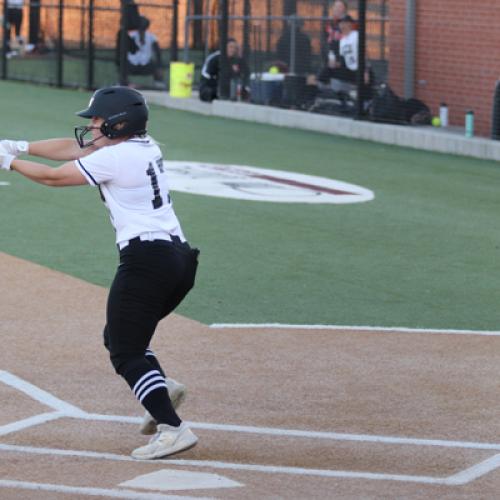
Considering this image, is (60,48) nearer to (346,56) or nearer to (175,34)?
(175,34)

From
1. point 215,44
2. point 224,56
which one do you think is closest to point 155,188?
point 224,56

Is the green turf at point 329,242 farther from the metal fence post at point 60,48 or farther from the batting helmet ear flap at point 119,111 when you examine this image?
the metal fence post at point 60,48

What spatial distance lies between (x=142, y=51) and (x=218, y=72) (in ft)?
10.2

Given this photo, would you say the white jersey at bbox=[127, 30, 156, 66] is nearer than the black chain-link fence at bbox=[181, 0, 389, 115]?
No

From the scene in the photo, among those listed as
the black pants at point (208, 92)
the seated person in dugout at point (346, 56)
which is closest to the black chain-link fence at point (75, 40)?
the black pants at point (208, 92)

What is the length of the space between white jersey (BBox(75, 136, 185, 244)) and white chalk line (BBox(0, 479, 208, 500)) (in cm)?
125

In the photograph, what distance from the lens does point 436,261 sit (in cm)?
1119

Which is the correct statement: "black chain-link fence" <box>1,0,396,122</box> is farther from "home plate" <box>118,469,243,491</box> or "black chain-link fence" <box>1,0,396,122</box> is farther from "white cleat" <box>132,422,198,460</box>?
"home plate" <box>118,469,243,491</box>

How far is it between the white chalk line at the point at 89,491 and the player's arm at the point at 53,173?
1420mm

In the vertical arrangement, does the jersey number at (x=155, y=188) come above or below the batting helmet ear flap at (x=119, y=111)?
below

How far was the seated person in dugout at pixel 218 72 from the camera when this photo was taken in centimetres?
2312

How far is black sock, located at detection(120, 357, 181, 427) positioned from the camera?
6133 millimetres

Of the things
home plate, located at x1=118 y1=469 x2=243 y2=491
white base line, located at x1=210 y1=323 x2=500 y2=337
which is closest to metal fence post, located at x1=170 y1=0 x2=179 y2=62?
white base line, located at x1=210 y1=323 x2=500 y2=337

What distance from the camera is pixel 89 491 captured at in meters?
5.46
